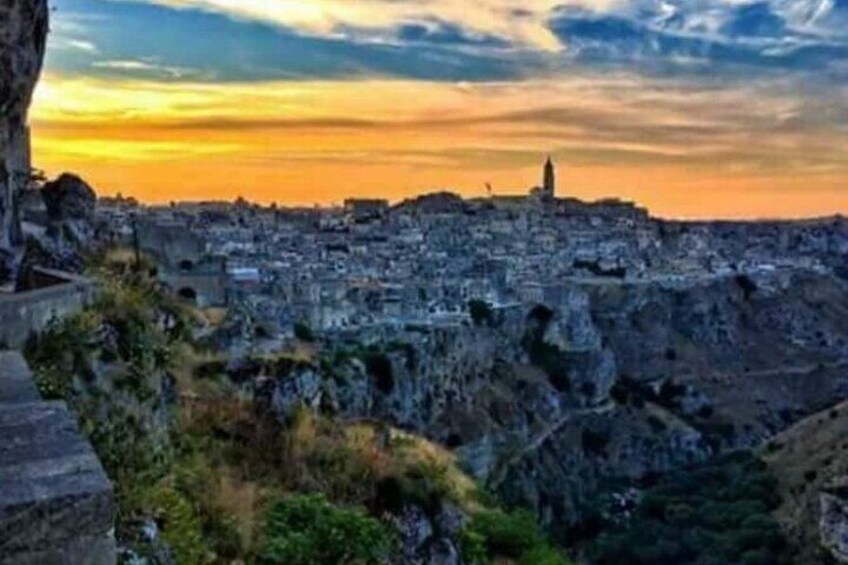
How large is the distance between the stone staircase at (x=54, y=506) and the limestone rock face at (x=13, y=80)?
11060 mm

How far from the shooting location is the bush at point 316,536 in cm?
744

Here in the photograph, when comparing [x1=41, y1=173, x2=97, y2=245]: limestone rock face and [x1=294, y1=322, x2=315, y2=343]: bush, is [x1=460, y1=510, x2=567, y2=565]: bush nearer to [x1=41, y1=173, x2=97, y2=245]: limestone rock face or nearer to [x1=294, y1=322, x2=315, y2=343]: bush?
[x1=41, y1=173, x2=97, y2=245]: limestone rock face

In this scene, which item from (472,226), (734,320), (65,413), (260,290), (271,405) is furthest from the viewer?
(472,226)

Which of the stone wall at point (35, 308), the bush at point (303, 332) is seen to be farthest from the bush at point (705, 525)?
the stone wall at point (35, 308)

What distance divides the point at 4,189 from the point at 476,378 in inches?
1776

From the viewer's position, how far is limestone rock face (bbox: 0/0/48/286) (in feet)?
42.7

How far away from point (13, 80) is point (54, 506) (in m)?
12.6

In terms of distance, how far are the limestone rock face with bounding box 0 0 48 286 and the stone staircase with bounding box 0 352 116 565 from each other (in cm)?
1106

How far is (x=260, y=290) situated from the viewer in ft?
154

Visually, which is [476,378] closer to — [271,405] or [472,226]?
[271,405]

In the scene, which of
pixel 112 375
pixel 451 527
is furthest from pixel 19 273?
pixel 451 527

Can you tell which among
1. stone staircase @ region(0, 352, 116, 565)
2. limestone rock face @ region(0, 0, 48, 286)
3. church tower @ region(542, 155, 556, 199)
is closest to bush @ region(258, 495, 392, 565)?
stone staircase @ region(0, 352, 116, 565)

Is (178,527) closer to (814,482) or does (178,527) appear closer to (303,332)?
(303,332)

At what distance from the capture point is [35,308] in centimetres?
914
